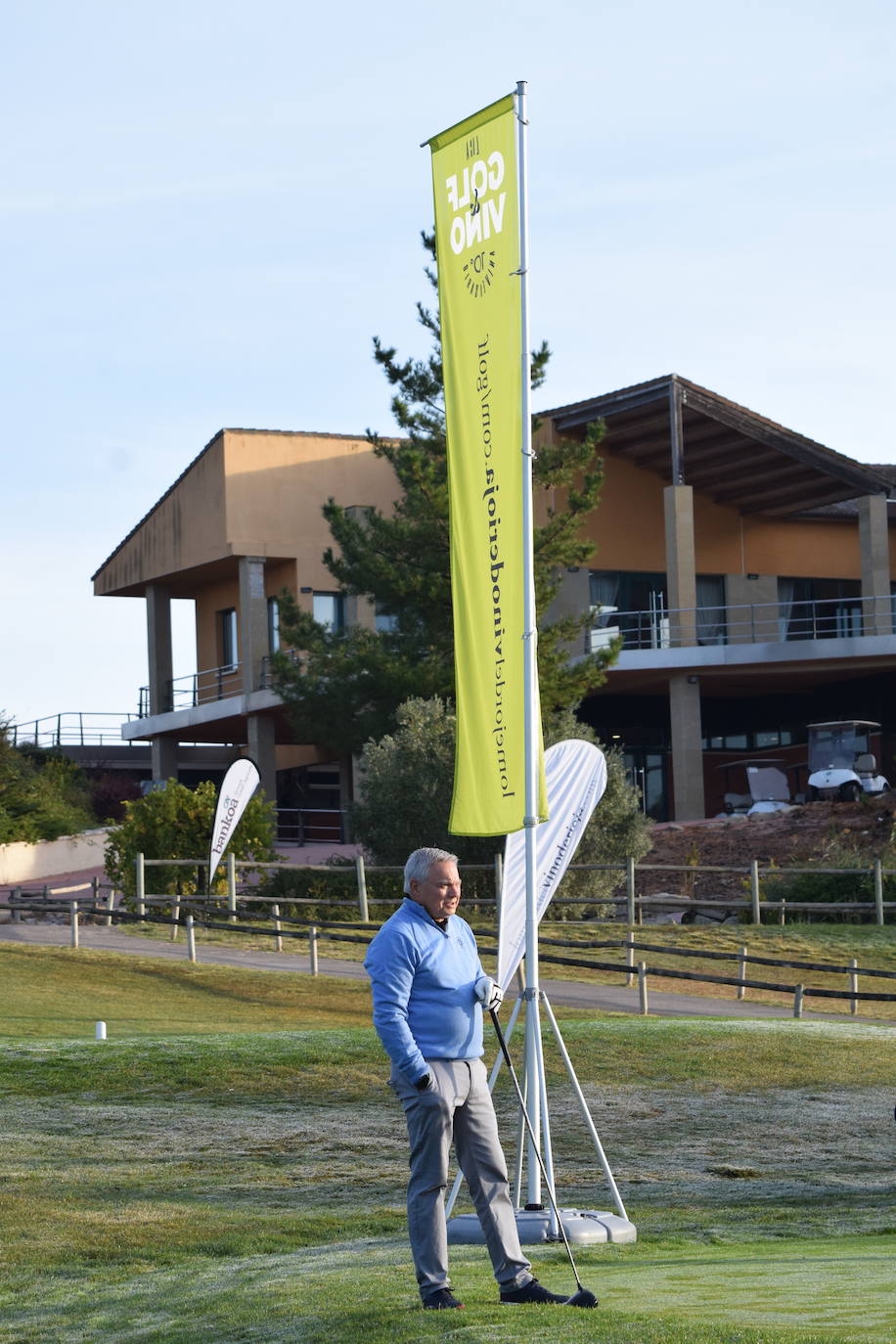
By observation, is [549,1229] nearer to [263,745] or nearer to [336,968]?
[336,968]

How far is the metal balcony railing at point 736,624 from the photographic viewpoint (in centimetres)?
4288

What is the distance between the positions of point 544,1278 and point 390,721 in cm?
2655

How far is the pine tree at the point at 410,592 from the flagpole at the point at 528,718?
76.0 ft

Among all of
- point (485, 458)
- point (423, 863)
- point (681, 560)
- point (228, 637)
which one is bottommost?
point (423, 863)

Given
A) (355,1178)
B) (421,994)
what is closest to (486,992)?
(421,994)

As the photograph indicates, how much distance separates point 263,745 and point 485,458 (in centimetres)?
3783

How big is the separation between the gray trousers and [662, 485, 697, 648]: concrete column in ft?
120

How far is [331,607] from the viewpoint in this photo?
156ft

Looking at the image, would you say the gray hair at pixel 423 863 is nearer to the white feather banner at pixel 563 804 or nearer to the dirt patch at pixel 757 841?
the white feather banner at pixel 563 804

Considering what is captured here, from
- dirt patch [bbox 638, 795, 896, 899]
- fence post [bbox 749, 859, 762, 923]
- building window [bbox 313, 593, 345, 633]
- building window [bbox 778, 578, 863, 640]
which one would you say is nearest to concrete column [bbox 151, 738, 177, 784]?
building window [bbox 313, 593, 345, 633]

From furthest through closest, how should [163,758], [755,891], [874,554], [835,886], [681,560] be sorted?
[163,758], [874,554], [681,560], [835,886], [755,891]

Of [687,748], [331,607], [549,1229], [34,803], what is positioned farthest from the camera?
[331,607]

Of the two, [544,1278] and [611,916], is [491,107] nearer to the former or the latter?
[544,1278]

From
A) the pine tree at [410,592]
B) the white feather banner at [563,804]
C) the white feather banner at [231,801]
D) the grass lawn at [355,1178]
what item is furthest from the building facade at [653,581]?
the white feather banner at [563,804]
